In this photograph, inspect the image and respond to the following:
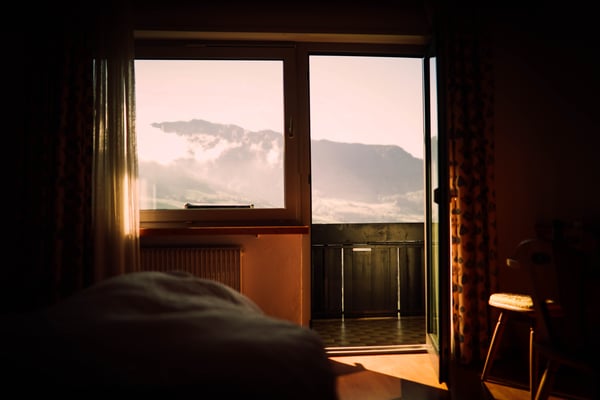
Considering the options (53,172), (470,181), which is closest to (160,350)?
(53,172)

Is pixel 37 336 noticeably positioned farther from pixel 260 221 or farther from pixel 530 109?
pixel 530 109

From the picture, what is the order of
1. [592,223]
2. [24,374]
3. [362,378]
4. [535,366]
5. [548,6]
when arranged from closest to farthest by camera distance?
1. [24,374]
2. [535,366]
3. [362,378]
4. [592,223]
5. [548,6]

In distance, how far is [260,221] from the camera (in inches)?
125

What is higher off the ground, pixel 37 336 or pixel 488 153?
pixel 488 153

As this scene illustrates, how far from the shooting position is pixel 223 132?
3.16 metres

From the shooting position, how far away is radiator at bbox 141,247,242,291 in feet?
9.91

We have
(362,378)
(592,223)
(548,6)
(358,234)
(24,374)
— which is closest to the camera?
(24,374)

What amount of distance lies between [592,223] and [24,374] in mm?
2917

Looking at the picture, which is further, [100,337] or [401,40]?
[401,40]

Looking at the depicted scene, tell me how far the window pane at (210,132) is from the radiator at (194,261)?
33 centimetres

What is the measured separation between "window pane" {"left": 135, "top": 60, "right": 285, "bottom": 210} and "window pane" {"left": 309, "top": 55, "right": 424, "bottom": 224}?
91 centimetres

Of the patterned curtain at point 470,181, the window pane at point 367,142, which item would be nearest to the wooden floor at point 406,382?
the patterned curtain at point 470,181

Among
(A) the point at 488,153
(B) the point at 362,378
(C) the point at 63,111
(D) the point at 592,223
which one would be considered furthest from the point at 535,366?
(C) the point at 63,111

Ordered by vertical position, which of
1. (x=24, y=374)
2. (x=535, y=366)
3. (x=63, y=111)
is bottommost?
(x=535, y=366)
